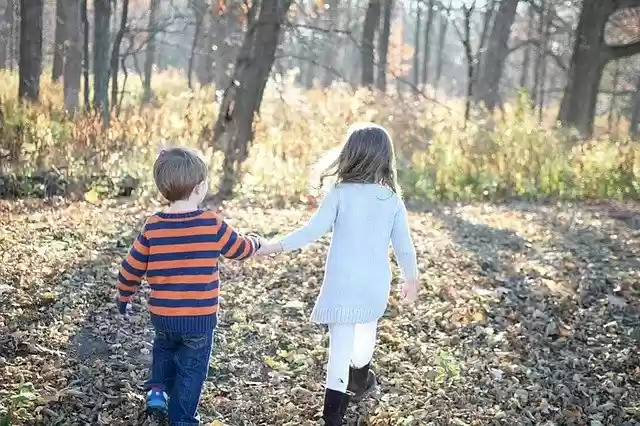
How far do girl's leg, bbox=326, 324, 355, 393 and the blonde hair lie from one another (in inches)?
26.6

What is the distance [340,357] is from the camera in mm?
3277

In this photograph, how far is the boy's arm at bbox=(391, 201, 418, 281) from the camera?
10.8 ft

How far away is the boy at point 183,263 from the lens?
9.46 feet

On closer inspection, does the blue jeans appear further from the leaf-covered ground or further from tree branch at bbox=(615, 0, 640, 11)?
tree branch at bbox=(615, 0, 640, 11)

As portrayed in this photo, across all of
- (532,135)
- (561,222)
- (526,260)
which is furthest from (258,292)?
(532,135)

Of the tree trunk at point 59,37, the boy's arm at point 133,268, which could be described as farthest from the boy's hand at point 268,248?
the tree trunk at point 59,37

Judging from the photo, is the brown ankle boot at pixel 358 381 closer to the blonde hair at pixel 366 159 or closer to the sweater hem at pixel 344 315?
the sweater hem at pixel 344 315

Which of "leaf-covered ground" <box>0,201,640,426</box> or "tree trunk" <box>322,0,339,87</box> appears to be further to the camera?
"tree trunk" <box>322,0,339,87</box>

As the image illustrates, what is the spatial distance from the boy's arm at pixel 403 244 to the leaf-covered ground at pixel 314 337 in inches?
31.3

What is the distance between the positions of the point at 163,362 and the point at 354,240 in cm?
99

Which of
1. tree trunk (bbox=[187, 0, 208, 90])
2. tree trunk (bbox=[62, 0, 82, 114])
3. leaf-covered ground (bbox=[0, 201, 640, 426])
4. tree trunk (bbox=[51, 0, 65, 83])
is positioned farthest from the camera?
tree trunk (bbox=[187, 0, 208, 90])

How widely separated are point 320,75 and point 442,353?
2061 inches

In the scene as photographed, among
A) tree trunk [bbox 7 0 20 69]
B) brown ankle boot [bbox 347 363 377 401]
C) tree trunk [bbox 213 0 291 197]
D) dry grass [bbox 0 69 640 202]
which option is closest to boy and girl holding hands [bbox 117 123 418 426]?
brown ankle boot [bbox 347 363 377 401]

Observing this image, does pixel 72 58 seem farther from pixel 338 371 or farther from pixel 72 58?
pixel 338 371
